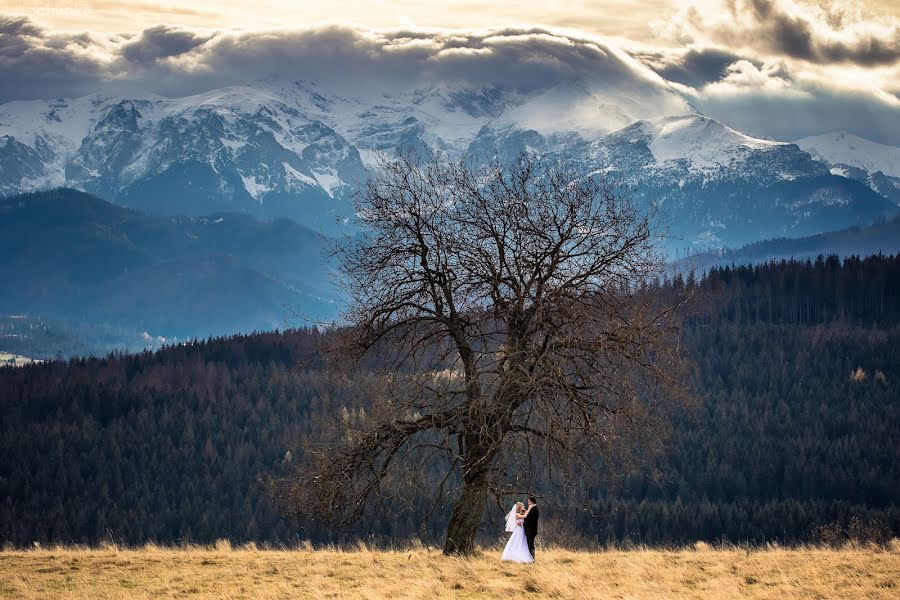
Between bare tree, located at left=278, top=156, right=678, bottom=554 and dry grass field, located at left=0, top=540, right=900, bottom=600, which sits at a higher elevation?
bare tree, located at left=278, top=156, right=678, bottom=554

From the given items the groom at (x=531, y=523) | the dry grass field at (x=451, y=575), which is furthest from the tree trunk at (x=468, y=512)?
the groom at (x=531, y=523)

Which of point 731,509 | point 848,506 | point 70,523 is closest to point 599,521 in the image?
point 731,509

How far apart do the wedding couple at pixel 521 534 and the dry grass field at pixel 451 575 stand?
565 mm

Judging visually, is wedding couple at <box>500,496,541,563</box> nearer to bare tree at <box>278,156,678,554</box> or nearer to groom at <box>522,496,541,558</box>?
groom at <box>522,496,541,558</box>

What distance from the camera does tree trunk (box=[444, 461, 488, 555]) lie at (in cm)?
3728

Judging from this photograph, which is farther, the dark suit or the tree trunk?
the tree trunk

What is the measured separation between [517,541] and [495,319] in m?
7.05

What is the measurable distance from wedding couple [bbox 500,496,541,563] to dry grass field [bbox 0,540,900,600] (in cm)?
57

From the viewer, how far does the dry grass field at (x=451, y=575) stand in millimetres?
31609

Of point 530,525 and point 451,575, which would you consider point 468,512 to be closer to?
point 530,525

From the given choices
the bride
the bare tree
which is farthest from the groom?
the bare tree

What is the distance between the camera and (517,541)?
121 feet

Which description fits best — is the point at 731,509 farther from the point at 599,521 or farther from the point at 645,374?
the point at 645,374

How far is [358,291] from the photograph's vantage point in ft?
A: 123
